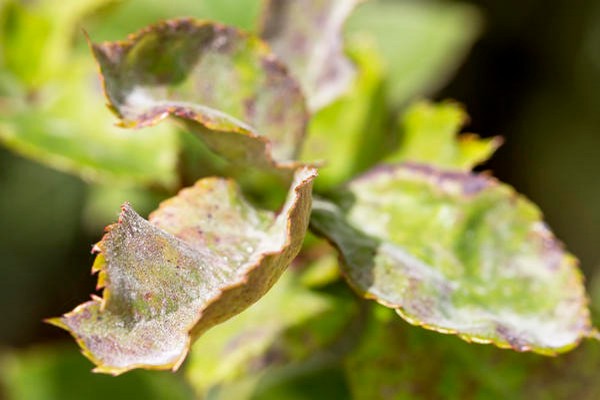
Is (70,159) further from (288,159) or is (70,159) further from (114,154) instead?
(288,159)

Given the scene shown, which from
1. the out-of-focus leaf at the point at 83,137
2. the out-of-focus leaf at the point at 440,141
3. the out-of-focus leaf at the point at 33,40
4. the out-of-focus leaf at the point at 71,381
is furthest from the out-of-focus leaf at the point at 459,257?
the out-of-focus leaf at the point at 71,381

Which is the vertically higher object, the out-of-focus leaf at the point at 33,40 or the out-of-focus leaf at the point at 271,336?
the out-of-focus leaf at the point at 33,40

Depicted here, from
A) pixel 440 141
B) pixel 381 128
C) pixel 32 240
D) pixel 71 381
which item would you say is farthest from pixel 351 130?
pixel 32 240

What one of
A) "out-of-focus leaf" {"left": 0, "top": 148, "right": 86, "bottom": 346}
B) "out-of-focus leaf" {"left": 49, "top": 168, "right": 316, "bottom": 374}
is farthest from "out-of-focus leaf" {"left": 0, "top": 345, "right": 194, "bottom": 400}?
"out-of-focus leaf" {"left": 49, "top": 168, "right": 316, "bottom": 374}

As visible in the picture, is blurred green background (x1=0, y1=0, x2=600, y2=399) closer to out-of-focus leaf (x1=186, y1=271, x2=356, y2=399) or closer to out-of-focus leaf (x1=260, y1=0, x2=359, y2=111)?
out-of-focus leaf (x1=186, y1=271, x2=356, y2=399)

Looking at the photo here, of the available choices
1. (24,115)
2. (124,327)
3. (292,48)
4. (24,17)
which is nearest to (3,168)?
(24,17)

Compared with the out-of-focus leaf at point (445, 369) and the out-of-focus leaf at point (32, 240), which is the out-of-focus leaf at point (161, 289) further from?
the out-of-focus leaf at point (32, 240)
